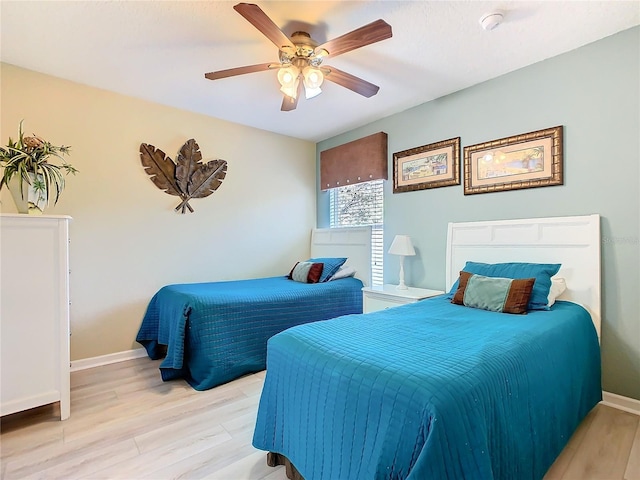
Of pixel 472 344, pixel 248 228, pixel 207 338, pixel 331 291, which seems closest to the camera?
pixel 472 344

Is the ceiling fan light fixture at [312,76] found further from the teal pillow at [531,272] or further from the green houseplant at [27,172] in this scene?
the teal pillow at [531,272]

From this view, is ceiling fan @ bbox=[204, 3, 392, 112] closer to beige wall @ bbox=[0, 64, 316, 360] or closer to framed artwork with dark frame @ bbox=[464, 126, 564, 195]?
framed artwork with dark frame @ bbox=[464, 126, 564, 195]

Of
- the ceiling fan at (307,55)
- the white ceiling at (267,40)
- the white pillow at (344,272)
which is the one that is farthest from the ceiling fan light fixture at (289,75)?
the white pillow at (344,272)

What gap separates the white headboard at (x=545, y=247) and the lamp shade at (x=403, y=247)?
1.21 feet

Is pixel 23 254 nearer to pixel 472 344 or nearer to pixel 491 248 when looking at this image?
pixel 472 344

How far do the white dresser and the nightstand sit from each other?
7.82 ft

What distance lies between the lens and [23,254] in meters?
1.89

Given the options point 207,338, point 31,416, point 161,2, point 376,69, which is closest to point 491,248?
point 376,69

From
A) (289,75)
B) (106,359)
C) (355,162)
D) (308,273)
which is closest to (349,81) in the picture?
(289,75)

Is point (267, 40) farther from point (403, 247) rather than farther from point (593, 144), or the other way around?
point (593, 144)

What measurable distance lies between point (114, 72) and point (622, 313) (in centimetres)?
420

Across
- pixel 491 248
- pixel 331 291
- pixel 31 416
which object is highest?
pixel 491 248

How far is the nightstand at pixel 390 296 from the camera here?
110 inches

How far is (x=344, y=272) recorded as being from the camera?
11.9 ft
